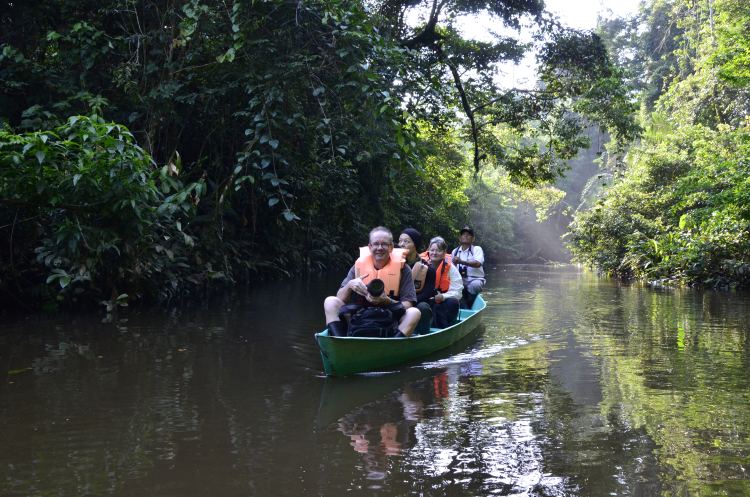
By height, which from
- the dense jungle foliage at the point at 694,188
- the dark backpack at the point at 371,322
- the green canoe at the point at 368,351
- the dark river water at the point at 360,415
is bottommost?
the dark river water at the point at 360,415

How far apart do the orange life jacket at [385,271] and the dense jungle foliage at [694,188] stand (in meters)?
9.21

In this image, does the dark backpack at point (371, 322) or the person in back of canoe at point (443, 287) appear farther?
the person in back of canoe at point (443, 287)

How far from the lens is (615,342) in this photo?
8672 millimetres

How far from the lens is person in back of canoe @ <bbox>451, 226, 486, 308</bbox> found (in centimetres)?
1089

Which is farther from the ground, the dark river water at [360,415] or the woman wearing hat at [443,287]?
the woman wearing hat at [443,287]

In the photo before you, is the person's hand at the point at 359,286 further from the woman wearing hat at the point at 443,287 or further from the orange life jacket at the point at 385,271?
the woman wearing hat at the point at 443,287

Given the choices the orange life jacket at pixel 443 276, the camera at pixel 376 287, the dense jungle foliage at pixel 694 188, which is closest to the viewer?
the camera at pixel 376 287

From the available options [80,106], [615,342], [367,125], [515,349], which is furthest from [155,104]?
[615,342]

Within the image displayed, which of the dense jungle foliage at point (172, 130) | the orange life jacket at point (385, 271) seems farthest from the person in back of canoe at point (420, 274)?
the dense jungle foliage at point (172, 130)

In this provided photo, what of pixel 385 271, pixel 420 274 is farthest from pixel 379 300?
pixel 420 274

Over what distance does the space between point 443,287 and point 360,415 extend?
12.5ft

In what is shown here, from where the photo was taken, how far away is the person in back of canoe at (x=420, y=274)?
755 cm

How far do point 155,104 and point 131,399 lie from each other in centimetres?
633

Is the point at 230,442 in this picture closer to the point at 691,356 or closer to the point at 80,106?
the point at 691,356
